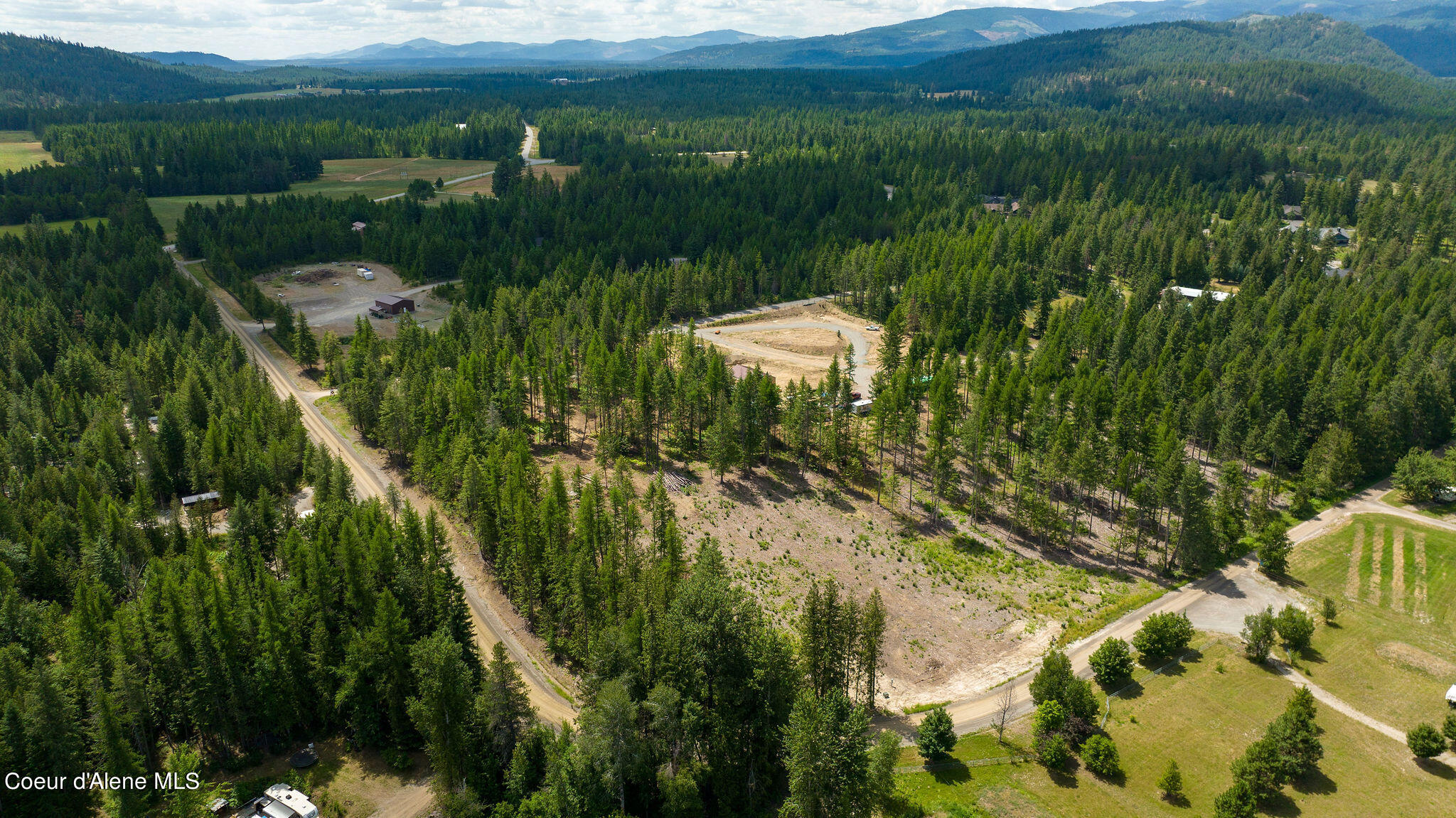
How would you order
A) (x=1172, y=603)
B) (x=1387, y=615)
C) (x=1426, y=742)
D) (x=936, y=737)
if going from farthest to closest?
(x=1172, y=603)
(x=1387, y=615)
(x=1426, y=742)
(x=936, y=737)

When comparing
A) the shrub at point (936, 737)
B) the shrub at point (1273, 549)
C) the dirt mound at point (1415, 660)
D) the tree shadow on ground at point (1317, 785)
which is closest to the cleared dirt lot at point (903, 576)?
the shrub at point (936, 737)

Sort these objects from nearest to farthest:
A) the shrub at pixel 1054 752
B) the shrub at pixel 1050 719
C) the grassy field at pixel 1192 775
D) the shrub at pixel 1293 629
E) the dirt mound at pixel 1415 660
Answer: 1. the grassy field at pixel 1192 775
2. the shrub at pixel 1054 752
3. the shrub at pixel 1050 719
4. the dirt mound at pixel 1415 660
5. the shrub at pixel 1293 629

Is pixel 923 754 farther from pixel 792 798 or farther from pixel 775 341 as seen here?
pixel 775 341

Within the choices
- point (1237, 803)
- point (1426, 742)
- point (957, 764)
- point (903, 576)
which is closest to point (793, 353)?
point (903, 576)

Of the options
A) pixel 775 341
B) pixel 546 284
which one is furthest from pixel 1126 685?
pixel 546 284

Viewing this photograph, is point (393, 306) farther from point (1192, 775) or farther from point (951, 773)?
point (1192, 775)

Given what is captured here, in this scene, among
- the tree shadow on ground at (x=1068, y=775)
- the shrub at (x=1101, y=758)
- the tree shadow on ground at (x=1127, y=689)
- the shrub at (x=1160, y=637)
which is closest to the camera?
the tree shadow on ground at (x=1068, y=775)

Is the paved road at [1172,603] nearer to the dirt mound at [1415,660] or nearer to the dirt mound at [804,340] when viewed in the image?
the dirt mound at [1415,660]
